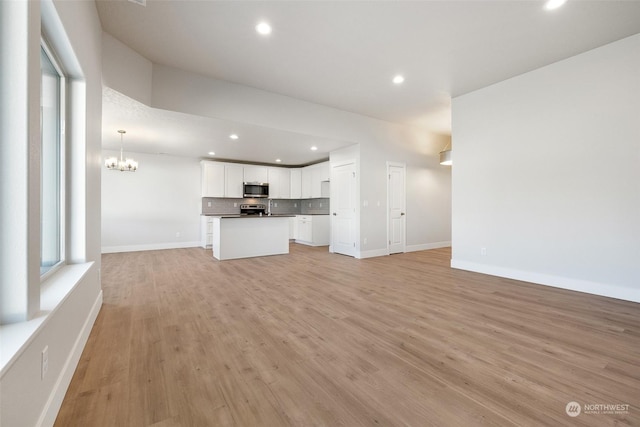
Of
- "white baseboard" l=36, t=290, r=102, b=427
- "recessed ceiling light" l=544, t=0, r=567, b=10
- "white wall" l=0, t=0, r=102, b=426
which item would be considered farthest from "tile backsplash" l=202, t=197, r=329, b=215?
"recessed ceiling light" l=544, t=0, r=567, b=10

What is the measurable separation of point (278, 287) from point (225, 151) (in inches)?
172

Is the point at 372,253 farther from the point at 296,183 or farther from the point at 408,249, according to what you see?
the point at 296,183

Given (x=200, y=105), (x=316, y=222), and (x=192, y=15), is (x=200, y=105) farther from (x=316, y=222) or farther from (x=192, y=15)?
(x=316, y=222)

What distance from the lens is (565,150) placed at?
371 cm

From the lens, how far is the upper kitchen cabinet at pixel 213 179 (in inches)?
297

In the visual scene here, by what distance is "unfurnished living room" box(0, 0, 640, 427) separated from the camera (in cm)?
142

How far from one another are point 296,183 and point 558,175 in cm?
667

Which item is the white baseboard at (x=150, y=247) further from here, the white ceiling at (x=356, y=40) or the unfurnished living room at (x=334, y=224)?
the white ceiling at (x=356, y=40)

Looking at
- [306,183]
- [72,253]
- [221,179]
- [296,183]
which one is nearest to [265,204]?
[296,183]

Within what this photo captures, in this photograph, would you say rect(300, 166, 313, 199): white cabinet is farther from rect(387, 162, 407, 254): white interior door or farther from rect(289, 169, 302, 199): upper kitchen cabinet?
rect(387, 162, 407, 254): white interior door

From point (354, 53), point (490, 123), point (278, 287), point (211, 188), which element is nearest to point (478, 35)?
point (354, 53)

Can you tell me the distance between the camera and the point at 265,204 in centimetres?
892

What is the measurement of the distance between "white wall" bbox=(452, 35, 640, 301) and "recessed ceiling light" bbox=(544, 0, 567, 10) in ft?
4.52

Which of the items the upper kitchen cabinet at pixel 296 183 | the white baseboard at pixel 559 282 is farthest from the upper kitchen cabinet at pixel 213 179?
the white baseboard at pixel 559 282
